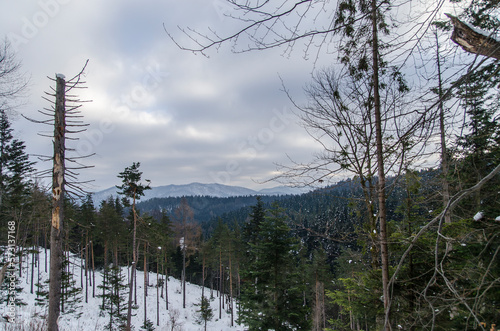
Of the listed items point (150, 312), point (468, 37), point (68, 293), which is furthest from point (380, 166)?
point (150, 312)

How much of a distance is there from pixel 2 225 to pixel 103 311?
502 inches

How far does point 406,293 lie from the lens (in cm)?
482

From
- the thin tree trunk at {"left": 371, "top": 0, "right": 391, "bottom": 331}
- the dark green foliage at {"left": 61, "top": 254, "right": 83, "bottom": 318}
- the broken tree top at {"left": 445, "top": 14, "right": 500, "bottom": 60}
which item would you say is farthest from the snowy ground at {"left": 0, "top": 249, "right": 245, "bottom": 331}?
the broken tree top at {"left": 445, "top": 14, "right": 500, "bottom": 60}

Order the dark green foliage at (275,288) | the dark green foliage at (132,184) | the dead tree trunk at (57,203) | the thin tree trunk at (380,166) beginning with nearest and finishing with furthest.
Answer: the thin tree trunk at (380,166) → the dead tree trunk at (57,203) → the dark green foliage at (275,288) → the dark green foliage at (132,184)

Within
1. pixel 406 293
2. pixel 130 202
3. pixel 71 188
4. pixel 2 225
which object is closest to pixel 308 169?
pixel 406 293

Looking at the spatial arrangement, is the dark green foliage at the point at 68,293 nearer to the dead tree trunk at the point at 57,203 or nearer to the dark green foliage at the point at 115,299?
the dark green foliage at the point at 115,299

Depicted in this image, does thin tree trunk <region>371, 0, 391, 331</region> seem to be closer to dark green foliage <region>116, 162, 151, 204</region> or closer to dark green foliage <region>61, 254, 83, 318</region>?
dark green foliage <region>116, 162, 151, 204</region>

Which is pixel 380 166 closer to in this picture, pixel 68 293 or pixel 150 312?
pixel 68 293

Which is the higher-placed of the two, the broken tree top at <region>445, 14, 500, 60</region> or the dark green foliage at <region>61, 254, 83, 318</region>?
the broken tree top at <region>445, 14, 500, 60</region>


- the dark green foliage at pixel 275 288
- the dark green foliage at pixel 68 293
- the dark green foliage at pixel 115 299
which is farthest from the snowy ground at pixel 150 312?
the dark green foliage at pixel 275 288

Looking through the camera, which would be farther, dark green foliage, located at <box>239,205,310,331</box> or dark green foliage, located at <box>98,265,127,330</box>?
dark green foliage, located at <box>98,265,127,330</box>

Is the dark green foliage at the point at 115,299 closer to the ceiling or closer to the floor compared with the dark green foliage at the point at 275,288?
closer to the floor

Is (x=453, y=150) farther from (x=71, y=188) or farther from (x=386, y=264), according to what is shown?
(x=71, y=188)

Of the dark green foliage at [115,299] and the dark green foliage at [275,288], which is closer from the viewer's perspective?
the dark green foliage at [275,288]
